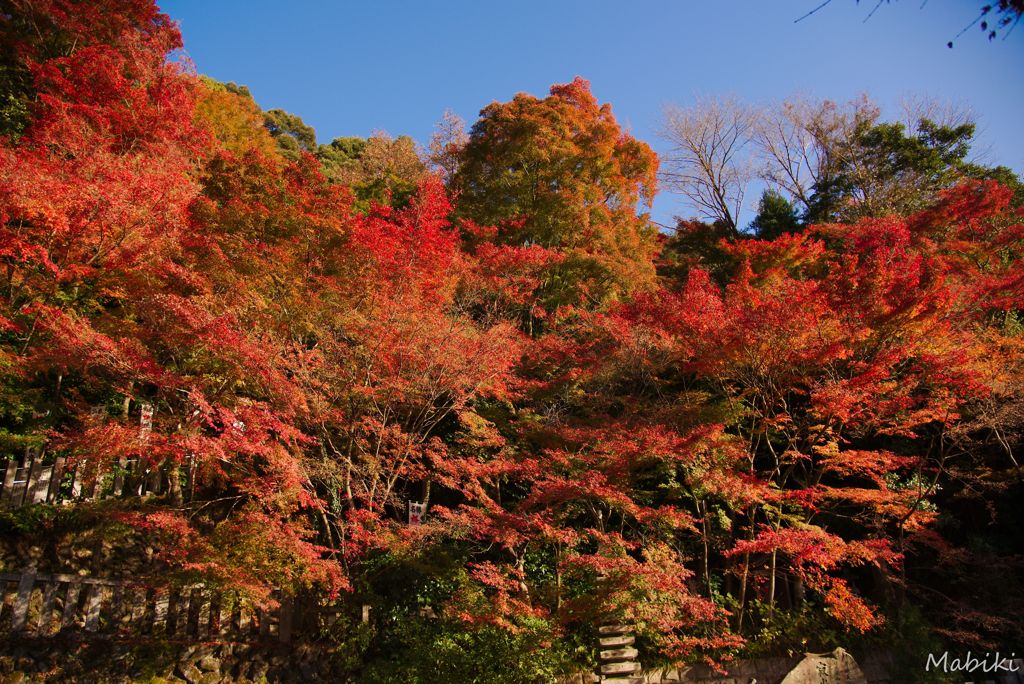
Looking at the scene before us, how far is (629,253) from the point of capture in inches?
616

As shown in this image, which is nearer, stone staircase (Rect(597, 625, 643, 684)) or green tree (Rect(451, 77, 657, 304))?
stone staircase (Rect(597, 625, 643, 684))

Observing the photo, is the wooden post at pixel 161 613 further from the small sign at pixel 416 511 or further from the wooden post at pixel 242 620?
the small sign at pixel 416 511

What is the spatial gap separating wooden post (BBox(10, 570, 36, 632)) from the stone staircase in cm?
672

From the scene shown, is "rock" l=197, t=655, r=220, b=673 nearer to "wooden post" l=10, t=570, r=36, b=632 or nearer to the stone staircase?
"wooden post" l=10, t=570, r=36, b=632

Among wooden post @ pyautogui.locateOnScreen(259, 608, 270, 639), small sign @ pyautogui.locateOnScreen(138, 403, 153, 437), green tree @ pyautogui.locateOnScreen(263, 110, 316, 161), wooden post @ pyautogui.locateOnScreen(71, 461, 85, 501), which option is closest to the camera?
small sign @ pyautogui.locateOnScreen(138, 403, 153, 437)

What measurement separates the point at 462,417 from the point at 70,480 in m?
5.42

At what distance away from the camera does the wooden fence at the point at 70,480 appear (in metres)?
6.87

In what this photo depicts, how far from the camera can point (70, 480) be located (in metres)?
7.48

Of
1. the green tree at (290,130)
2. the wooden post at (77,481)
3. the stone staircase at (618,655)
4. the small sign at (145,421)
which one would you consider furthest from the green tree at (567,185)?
the green tree at (290,130)

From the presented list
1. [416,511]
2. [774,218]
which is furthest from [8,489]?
[774,218]

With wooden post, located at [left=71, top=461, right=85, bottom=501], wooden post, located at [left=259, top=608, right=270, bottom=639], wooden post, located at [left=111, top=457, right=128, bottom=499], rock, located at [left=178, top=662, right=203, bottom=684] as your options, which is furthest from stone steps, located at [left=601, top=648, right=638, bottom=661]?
wooden post, located at [left=71, top=461, right=85, bottom=501]

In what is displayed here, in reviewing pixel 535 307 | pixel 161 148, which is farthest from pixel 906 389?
pixel 161 148

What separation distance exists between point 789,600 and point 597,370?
5273 mm

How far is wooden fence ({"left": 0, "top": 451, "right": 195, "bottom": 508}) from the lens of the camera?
6871mm
